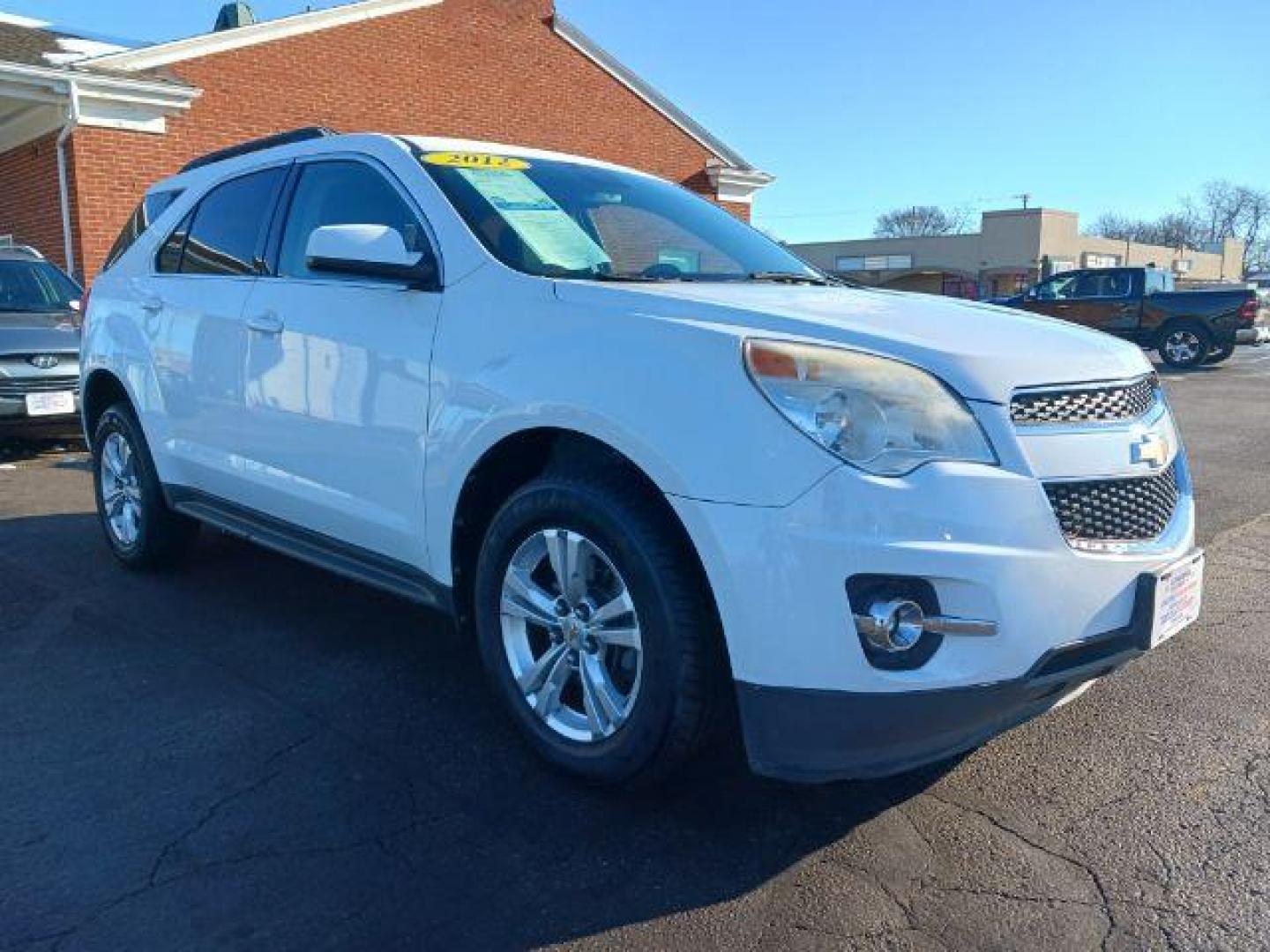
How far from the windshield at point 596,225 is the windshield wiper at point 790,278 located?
1cm

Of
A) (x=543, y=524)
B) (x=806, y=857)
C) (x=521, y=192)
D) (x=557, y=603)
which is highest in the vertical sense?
(x=521, y=192)

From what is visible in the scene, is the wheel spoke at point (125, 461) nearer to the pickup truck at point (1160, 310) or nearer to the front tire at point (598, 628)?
the front tire at point (598, 628)

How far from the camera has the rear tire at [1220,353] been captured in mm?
19953

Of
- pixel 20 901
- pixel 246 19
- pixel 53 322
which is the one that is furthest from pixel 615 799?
pixel 246 19

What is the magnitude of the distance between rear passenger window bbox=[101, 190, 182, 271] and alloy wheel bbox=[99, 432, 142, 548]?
966mm

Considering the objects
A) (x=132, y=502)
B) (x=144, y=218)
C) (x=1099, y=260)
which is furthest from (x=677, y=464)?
(x=1099, y=260)

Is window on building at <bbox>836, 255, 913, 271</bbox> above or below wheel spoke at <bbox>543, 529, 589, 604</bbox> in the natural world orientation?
above

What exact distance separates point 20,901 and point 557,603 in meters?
1.50

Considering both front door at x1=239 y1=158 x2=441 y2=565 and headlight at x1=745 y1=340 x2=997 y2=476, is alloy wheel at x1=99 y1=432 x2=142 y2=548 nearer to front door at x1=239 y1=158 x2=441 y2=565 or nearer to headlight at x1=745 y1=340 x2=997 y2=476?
front door at x1=239 y1=158 x2=441 y2=565

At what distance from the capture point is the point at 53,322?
923cm

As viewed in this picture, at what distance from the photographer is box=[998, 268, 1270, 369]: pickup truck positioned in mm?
19562

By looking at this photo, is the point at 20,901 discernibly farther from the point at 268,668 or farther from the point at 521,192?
the point at 521,192

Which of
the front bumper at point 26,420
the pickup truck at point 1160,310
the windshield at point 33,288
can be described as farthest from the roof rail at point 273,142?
the pickup truck at point 1160,310

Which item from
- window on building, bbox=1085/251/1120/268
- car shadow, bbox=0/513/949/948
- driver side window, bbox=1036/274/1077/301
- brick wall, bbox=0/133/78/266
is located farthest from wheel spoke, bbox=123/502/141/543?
window on building, bbox=1085/251/1120/268
